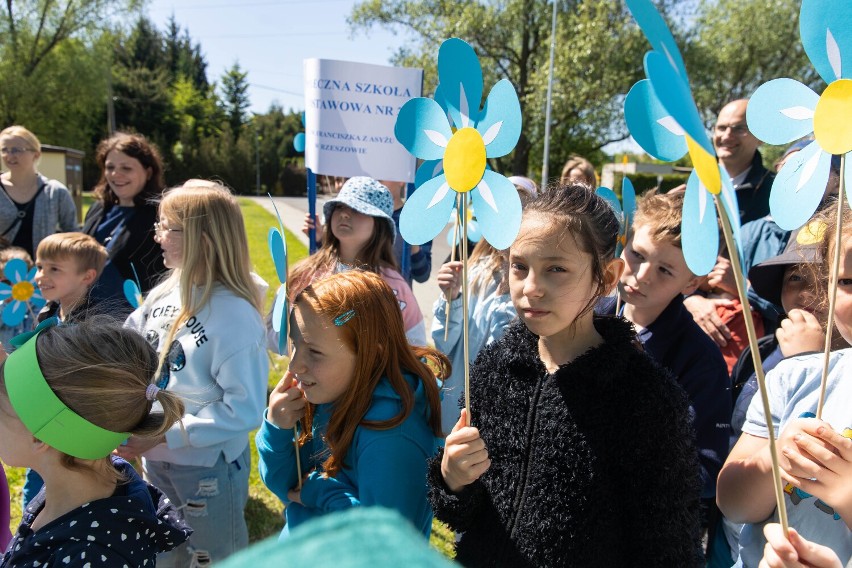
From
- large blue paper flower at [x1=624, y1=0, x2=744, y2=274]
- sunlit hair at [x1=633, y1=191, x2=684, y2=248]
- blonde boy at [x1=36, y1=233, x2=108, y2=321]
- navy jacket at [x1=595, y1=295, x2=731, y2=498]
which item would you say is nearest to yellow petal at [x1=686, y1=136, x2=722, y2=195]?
large blue paper flower at [x1=624, y1=0, x2=744, y2=274]

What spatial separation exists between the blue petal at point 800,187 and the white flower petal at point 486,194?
548 millimetres

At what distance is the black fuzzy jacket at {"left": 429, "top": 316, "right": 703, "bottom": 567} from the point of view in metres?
1.22

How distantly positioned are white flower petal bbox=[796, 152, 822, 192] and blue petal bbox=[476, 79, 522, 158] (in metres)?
0.54

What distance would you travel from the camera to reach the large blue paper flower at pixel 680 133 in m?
0.78

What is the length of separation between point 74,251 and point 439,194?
2497 mm

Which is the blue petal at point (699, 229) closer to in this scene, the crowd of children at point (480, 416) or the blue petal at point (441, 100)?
the crowd of children at point (480, 416)

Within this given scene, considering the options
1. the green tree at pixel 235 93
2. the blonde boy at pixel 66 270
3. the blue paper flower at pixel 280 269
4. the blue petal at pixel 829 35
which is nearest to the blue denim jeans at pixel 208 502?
the blue paper flower at pixel 280 269

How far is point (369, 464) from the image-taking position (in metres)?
1.58

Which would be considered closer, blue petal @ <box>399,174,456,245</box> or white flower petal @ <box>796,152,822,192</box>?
white flower petal @ <box>796,152,822,192</box>

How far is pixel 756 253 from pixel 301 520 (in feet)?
7.48

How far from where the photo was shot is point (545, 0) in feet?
63.6

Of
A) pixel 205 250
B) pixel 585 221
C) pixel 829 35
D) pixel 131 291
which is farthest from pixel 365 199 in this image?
pixel 829 35

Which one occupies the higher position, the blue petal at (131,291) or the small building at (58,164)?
the small building at (58,164)

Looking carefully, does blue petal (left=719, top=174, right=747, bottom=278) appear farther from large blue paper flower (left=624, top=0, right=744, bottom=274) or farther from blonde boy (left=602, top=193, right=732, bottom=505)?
blonde boy (left=602, top=193, right=732, bottom=505)
